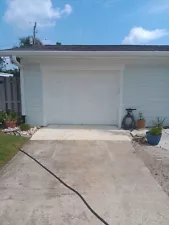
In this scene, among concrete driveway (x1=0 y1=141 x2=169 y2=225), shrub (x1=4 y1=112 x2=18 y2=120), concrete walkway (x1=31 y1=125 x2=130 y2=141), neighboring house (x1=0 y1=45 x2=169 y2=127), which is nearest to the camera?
concrete driveway (x1=0 y1=141 x2=169 y2=225)

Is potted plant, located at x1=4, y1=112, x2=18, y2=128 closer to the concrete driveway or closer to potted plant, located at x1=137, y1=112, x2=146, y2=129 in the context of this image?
the concrete driveway

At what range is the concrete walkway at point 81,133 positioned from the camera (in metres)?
6.01

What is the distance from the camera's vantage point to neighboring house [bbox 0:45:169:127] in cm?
721

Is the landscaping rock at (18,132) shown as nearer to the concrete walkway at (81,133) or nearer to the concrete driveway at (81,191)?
the concrete walkway at (81,133)

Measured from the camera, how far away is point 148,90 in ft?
24.1

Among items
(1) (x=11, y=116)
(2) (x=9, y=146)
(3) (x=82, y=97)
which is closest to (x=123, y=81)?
(3) (x=82, y=97)

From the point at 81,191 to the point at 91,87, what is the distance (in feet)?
16.2

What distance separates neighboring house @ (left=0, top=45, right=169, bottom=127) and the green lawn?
1.76 metres

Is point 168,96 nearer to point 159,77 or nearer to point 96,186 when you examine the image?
point 159,77

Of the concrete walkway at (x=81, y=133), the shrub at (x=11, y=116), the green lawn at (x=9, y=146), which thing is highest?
the shrub at (x=11, y=116)

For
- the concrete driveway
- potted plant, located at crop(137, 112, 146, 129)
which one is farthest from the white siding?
potted plant, located at crop(137, 112, 146, 129)

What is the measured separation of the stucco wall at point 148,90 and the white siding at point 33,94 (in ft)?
9.41

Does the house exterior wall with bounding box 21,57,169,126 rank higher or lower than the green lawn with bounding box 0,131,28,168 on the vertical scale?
higher

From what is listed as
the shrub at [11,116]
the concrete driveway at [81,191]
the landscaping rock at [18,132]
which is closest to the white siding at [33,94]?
the shrub at [11,116]
